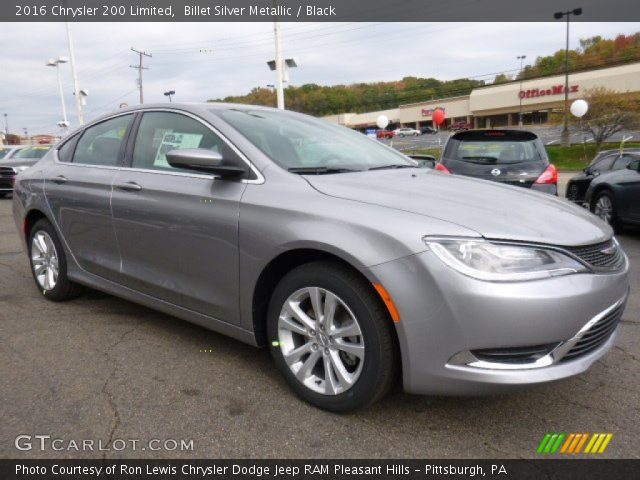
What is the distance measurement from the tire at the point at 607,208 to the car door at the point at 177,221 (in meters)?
6.86

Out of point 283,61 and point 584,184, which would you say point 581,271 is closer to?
point 584,184

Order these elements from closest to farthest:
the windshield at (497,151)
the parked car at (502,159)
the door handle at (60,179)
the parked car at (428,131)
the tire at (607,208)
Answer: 1. the door handle at (60,179)
2. the parked car at (502,159)
3. the windshield at (497,151)
4. the tire at (607,208)
5. the parked car at (428,131)

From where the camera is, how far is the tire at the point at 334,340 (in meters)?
2.42

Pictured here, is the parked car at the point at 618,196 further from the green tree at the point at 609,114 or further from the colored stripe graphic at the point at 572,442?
the green tree at the point at 609,114

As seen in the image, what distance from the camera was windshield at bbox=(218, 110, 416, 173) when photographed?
3.13 meters

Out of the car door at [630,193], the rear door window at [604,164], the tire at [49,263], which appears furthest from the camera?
the rear door window at [604,164]

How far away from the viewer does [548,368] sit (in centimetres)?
229

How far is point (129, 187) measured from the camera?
11.7ft

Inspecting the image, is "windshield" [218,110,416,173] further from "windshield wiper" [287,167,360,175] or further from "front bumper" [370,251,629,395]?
"front bumper" [370,251,629,395]

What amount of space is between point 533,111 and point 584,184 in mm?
56362

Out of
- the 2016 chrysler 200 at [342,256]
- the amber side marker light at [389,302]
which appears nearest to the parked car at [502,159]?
the 2016 chrysler 200 at [342,256]

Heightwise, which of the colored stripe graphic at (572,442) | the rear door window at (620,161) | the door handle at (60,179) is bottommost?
the colored stripe graphic at (572,442)

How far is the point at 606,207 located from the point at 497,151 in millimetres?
2543

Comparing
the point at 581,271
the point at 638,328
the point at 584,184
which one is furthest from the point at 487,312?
the point at 584,184
